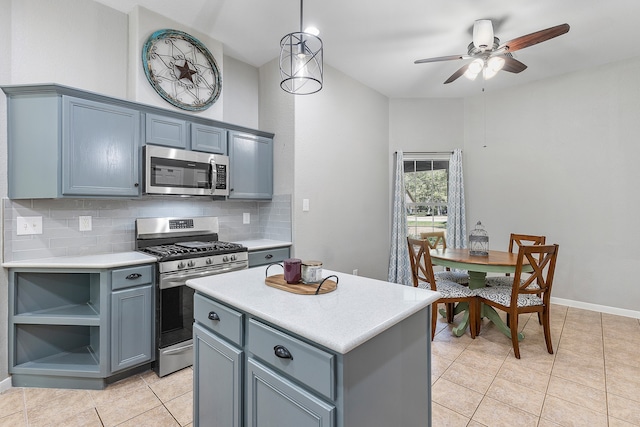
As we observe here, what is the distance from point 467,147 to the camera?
4758 millimetres

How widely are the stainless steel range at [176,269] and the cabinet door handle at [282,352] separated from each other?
158 centimetres

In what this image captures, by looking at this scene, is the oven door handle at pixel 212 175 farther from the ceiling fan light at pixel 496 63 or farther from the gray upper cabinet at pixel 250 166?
the ceiling fan light at pixel 496 63

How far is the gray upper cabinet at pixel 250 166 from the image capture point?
322 cm

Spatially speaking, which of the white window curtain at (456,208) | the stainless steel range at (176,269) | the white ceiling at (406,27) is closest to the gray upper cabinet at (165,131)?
the stainless steel range at (176,269)

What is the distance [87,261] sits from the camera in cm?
220

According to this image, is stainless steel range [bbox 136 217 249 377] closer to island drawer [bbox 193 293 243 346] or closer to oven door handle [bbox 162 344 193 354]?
oven door handle [bbox 162 344 193 354]

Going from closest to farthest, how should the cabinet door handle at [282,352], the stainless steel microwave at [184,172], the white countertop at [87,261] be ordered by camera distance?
the cabinet door handle at [282,352], the white countertop at [87,261], the stainless steel microwave at [184,172]

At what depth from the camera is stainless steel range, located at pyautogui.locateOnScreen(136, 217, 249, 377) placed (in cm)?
234

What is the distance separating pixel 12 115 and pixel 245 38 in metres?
2.02

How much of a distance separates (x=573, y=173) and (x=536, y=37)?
2.28m

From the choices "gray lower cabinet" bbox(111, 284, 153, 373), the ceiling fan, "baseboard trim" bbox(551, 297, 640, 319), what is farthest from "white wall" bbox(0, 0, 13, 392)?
"baseboard trim" bbox(551, 297, 640, 319)

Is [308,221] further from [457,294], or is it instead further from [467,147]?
[467,147]

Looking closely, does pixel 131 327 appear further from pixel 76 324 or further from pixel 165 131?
pixel 165 131

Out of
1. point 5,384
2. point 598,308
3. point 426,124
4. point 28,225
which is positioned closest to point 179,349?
point 5,384
